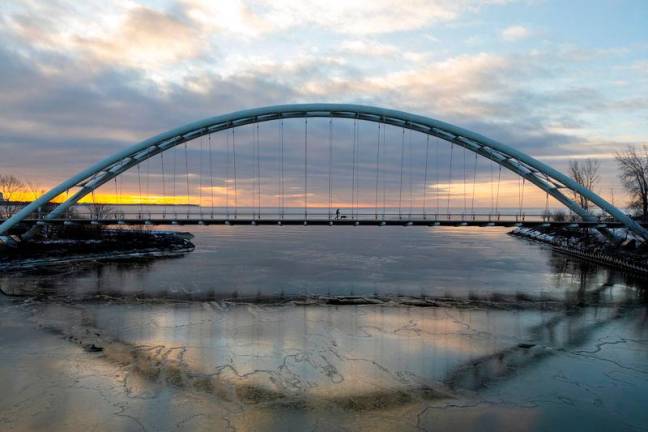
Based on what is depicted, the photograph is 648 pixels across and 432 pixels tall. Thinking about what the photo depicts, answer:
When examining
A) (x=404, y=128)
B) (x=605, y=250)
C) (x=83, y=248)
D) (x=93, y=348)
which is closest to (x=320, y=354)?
(x=93, y=348)

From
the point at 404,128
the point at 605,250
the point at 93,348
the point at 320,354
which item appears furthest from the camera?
the point at 605,250

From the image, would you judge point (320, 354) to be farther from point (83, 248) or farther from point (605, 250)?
point (605, 250)

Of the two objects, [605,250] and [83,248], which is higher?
[83,248]

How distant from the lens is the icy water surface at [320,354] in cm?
1073

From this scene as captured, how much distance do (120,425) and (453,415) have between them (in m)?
7.74

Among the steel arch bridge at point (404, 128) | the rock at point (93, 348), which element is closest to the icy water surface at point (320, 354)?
the rock at point (93, 348)

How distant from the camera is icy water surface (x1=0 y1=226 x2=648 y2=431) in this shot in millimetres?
10727

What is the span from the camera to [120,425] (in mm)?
10023

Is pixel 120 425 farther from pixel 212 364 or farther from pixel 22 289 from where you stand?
pixel 22 289

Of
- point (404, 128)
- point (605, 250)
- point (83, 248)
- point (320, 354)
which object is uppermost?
point (404, 128)

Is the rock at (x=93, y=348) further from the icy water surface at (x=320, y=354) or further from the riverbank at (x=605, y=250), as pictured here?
the riverbank at (x=605, y=250)

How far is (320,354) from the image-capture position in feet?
49.2

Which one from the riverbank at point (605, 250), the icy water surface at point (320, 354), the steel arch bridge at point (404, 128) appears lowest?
the icy water surface at point (320, 354)

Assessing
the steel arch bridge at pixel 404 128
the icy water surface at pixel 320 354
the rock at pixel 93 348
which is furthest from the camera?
the steel arch bridge at pixel 404 128
